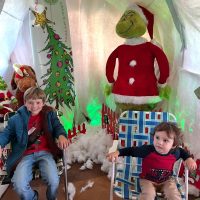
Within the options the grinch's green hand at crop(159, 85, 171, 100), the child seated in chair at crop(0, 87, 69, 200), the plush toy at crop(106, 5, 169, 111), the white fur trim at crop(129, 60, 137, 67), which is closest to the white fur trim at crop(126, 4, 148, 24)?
the plush toy at crop(106, 5, 169, 111)

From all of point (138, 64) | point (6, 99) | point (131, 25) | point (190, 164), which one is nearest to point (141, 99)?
point (138, 64)

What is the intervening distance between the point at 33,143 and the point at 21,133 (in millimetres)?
137

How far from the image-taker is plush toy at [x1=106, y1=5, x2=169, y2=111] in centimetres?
313

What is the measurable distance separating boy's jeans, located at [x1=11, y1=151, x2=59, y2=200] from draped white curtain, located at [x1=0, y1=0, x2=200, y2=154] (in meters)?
1.25

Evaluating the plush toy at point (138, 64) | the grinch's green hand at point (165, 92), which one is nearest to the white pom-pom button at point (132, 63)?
the plush toy at point (138, 64)

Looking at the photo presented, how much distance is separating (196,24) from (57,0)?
1587 mm

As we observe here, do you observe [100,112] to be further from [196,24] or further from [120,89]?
[196,24]

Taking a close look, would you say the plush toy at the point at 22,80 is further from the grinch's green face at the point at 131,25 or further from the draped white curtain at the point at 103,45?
the grinch's green face at the point at 131,25

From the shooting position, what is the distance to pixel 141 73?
3.21 meters

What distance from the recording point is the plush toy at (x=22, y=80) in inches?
126

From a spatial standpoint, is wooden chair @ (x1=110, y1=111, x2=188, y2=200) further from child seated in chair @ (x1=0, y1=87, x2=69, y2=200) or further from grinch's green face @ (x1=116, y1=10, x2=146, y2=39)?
grinch's green face @ (x1=116, y1=10, x2=146, y2=39)

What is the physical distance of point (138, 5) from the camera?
325 centimetres

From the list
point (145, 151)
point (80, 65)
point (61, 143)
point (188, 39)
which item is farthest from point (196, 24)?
point (80, 65)

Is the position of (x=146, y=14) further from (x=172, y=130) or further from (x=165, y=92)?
(x=172, y=130)
